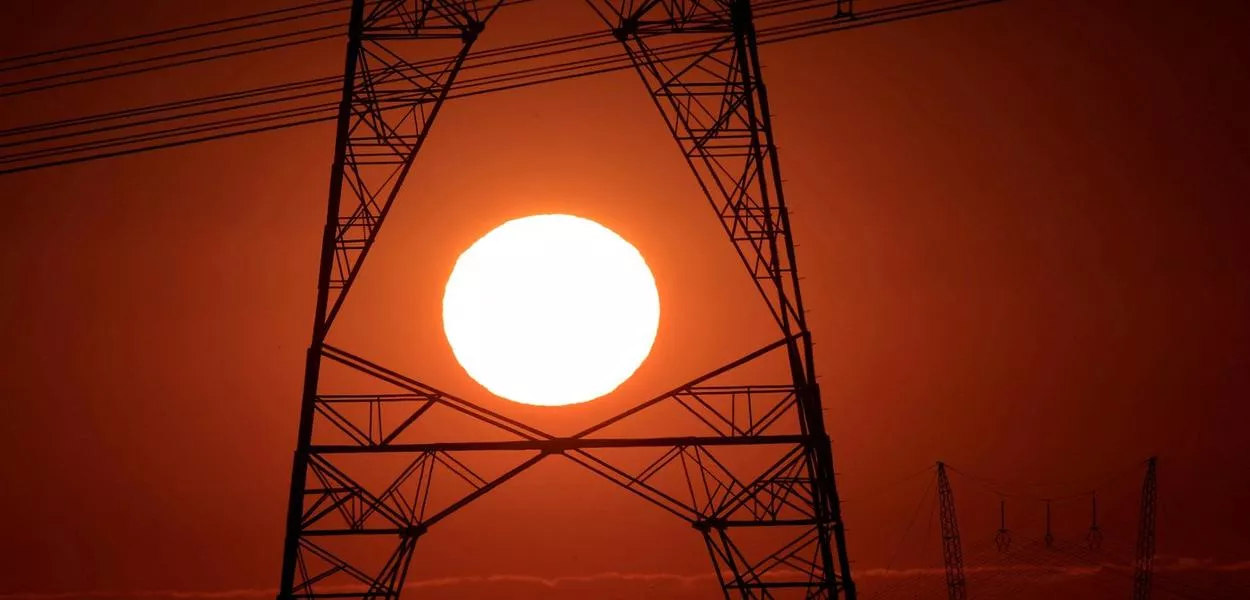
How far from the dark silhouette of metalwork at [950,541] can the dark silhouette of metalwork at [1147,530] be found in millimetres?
2563

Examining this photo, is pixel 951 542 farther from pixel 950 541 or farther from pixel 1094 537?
pixel 1094 537

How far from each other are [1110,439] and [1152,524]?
4.59ft

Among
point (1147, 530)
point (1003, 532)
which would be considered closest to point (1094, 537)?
point (1147, 530)

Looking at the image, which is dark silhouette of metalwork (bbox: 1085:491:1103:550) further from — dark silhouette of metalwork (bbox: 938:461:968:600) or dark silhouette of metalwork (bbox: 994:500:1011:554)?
dark silhouette of metalwork (bbox: 938:461:968:600)

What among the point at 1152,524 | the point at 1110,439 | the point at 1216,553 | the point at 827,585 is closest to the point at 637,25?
the point at 827,585

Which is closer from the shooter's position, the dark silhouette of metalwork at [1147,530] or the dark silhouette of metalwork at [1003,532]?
the dark silhouette of metalwork at [1147,530]

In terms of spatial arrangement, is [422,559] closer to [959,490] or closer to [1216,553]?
[959,490]

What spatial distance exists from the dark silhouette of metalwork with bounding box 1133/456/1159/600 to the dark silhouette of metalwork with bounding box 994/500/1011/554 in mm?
1907

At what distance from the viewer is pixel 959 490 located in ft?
52.4

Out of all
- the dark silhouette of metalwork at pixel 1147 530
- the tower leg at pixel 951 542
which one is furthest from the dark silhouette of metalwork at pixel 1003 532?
the dark silhouette of metalwork at pixel 1147 530

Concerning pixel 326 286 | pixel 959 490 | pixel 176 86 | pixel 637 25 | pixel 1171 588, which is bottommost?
pixel 1171 588

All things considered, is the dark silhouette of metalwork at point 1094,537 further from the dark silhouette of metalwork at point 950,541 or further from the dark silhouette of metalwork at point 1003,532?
the dark silhouette of metalwork at point 950,541

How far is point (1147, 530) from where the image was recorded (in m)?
15.8

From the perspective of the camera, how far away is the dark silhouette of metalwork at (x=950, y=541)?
15.9 metres
